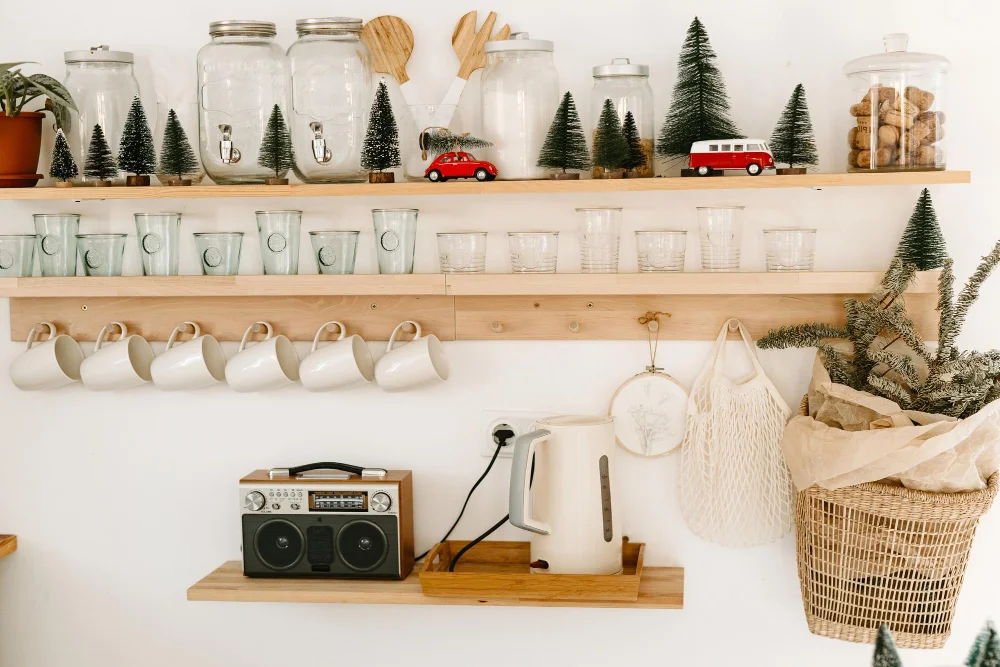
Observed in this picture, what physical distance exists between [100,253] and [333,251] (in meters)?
0.46

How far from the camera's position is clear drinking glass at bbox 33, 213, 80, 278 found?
194 cm

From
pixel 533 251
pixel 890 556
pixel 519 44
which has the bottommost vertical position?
pixel 890 556

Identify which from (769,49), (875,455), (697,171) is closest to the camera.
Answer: (875,455)

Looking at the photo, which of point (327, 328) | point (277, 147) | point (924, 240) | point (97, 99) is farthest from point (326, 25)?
point (924, 240)

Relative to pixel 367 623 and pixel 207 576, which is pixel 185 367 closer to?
pixel 207 576

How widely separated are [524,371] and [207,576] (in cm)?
73

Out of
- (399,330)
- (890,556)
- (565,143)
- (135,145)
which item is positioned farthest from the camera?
(399,330)

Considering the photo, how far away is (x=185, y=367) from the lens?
1.92 meters

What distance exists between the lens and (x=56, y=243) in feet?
6.36

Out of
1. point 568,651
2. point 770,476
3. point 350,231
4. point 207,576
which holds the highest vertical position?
point 350,231

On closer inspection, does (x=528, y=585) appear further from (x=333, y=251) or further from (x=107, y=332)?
(x=107, y=332)

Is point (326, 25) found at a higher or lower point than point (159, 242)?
higher

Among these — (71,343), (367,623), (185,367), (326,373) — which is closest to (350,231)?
(326,373)

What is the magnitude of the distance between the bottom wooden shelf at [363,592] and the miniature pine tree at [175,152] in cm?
77
